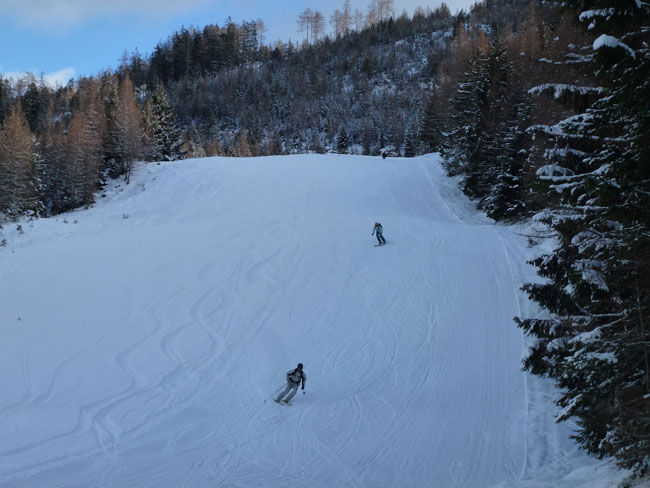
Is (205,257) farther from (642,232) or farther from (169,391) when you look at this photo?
(642,232)

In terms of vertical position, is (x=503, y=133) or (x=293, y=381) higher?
(x=503, y=133)

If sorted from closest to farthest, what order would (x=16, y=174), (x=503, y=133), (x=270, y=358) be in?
(x=270, y=358) < (x=503, y=133) < (x=16, y=174)

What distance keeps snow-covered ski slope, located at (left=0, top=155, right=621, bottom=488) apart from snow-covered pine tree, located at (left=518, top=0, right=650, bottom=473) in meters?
1.17

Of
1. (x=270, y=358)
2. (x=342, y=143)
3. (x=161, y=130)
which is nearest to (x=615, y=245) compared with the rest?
(x=270, y=358)

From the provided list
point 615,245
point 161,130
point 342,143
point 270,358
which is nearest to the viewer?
point 615,245

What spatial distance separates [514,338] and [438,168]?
2824cm

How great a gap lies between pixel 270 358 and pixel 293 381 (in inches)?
93.7

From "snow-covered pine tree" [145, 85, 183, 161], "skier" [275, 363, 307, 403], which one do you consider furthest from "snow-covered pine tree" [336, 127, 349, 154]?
"skier" [275, 363, 307, 403]

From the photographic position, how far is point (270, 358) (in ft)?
41.4

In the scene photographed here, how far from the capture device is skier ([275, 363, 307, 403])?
408 inches

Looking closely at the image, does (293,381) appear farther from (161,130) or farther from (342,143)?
(342,143)

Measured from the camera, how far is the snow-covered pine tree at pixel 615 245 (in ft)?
16.4

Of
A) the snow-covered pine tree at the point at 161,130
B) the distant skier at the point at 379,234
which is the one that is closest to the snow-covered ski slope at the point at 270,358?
the distant skier at the point at 379,234

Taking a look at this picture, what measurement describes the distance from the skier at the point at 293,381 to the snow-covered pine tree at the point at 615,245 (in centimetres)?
565
